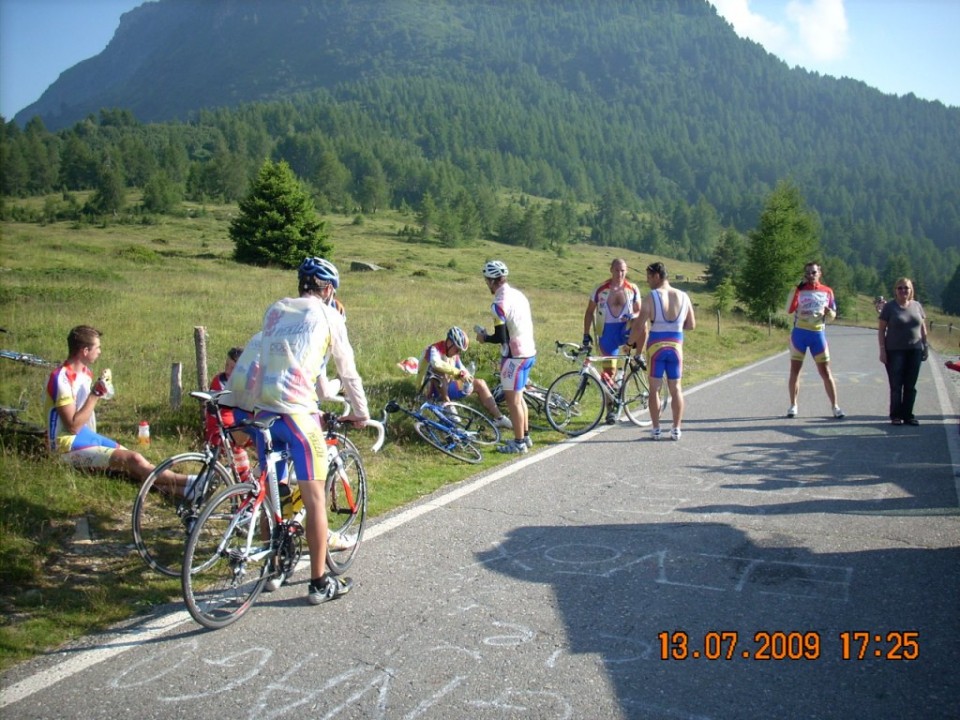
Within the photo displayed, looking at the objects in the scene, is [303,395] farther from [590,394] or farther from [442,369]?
[590,394]

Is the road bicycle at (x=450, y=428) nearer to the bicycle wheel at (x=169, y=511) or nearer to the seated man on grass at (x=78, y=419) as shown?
the bicycle wheel at (x=169, y=511)

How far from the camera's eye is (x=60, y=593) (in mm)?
4211

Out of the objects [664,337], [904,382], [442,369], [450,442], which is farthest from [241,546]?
[904,382]

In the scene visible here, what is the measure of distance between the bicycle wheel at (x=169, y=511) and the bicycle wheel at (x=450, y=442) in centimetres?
259

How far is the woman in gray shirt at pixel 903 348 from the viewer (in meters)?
9.16

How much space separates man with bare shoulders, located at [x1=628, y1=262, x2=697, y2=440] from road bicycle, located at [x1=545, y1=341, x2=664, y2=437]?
0.73 meters

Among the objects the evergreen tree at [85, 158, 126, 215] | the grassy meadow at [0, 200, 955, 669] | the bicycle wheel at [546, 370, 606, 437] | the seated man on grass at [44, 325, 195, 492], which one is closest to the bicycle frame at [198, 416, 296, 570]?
the grassy meadow at [0, 200, 955, 669]

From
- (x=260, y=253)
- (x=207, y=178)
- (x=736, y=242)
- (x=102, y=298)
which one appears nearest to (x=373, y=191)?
(x=207, y=178)

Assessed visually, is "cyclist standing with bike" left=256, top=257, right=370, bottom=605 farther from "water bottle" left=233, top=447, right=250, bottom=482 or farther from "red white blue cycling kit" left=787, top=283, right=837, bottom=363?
"red white blue cycling kit" left=787, top=283, right=837, bottom=363

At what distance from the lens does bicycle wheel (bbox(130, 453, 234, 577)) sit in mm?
4176

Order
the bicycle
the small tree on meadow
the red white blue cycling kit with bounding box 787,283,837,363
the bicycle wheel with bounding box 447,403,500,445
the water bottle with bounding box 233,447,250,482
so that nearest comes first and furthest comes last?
the bicycle < the water bottle with bounding box 233,447,250,482 < the bicycle wheel with bounding box 447,403,500,445 < the red white blue cycling kit with bounding box 787,283,837,363 < the small tree on meadow

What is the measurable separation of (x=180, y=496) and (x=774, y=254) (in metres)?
49.6

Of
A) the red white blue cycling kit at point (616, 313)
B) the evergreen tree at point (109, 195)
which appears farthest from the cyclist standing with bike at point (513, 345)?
the evergreen tree at point (109, 195)

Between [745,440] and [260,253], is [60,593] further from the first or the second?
[260,253]
